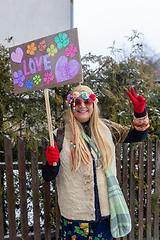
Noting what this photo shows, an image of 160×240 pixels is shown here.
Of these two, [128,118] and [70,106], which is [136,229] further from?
[70,106]

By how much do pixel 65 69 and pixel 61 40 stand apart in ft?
0.69

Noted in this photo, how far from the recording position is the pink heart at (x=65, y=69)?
53.9 inches

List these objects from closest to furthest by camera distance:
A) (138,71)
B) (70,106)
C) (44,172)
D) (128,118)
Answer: (44,172), (70,106), (128,118), (138,71)

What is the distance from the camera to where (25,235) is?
88.1 inches

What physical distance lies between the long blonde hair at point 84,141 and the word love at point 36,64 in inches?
12.1

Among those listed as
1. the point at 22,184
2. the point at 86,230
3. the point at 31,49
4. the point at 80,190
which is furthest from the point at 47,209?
the point at 31,49

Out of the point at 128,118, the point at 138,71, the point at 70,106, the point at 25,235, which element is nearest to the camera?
the point at 70,106

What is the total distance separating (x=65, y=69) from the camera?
4.60 ft

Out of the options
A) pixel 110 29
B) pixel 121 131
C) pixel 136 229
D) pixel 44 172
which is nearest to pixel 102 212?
pixel 44 172

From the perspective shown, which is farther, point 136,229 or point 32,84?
point 136,229

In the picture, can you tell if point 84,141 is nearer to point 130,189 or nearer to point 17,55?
point 17,55

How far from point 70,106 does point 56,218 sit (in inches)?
59.0

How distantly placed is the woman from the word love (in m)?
0.30

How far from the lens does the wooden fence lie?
2.15 meters
